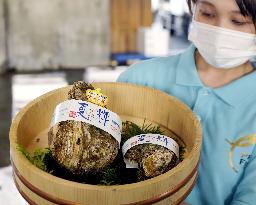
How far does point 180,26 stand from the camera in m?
5.84

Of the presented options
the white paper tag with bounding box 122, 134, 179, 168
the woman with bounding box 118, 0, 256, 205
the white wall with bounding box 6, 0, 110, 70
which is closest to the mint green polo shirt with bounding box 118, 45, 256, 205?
the woman with bounding box 118, 0, 256, 205

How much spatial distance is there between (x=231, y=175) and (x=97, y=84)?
460mm

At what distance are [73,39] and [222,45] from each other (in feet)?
12.4

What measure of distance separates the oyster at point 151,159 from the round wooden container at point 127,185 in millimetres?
46

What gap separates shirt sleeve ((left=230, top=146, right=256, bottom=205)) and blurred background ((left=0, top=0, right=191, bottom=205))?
3.48 meters

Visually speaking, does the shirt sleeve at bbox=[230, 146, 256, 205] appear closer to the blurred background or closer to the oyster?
the oyster

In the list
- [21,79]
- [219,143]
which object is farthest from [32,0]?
[219,143]

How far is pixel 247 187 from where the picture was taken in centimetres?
108

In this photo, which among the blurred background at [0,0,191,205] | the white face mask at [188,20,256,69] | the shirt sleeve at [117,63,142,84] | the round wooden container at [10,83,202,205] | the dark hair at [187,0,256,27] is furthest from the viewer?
the blurred background at [0,0,191,205]

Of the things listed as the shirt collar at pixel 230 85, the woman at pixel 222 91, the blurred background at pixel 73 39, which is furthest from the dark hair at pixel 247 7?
the blurred background at pixel 73 39

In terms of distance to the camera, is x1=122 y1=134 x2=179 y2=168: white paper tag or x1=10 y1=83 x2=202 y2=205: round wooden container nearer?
x1=10 y1=83 x2=202 y2=205: round wooden container

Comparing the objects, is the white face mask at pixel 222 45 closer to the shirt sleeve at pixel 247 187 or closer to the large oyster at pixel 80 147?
the shirt sleeve at pixel 247 187

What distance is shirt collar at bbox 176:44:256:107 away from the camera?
1179mm

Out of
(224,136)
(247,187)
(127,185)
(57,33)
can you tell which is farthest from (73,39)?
(127,185)
